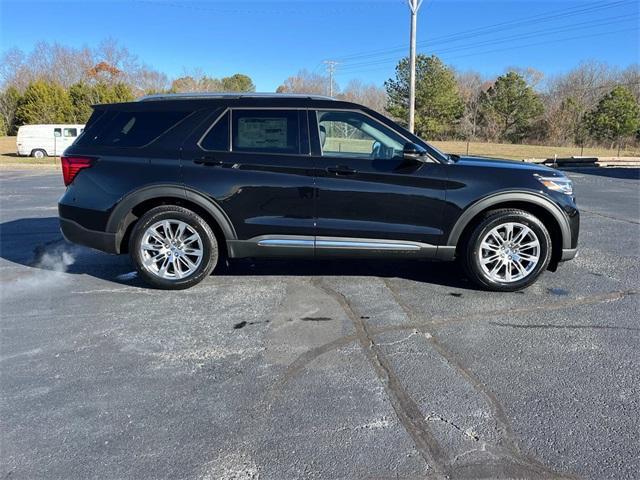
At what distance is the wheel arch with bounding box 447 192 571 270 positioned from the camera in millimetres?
4449

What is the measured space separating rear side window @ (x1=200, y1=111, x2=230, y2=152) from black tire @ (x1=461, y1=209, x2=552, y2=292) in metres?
2.53

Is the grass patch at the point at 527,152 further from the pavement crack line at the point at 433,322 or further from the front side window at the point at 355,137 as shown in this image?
the front side window at the point at 355,137

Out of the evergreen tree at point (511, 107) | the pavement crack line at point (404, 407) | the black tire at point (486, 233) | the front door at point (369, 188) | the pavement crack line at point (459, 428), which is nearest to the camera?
the pavement crack line at point (404, 407)

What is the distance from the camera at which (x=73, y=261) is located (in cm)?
566

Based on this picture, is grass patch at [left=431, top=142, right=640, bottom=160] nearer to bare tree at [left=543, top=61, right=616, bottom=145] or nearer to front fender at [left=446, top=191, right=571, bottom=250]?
bare tree at [left=543, top=61, right=616, bottom=145]

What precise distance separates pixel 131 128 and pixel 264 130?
1.31 m

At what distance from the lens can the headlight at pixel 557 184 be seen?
4.52m

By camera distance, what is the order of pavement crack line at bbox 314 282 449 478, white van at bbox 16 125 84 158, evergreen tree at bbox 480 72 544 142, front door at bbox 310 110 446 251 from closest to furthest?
pavement crack line at bbox 314 282 449 478
front door at bbox 310 110 446 251
white van at bbox 16 125 84 158
evergreen tree at bbox 480 72 544 142

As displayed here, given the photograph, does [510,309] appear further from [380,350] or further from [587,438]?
[587,438]

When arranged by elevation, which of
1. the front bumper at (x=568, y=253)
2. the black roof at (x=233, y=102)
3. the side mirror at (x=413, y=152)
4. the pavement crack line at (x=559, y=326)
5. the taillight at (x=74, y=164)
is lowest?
the pavement crack line at (x=559, y=326)

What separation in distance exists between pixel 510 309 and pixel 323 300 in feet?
5.49

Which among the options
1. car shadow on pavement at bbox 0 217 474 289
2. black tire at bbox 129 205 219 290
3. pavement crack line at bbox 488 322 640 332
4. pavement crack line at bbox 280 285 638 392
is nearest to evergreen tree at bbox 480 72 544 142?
Answer: car shadow on pavement at bbox 0 217 474 289

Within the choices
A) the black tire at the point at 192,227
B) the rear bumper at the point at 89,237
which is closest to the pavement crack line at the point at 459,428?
the black tire at the point at 192,227

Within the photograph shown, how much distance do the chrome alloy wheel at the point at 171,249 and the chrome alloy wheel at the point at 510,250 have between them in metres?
2.77
